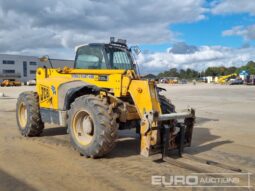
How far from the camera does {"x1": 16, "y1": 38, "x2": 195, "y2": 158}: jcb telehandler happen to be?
673 centimetres

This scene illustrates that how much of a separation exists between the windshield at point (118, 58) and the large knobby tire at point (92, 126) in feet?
4.51

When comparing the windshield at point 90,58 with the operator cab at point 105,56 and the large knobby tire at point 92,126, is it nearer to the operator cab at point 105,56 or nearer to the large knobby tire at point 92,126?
the operator cab at point 105,56

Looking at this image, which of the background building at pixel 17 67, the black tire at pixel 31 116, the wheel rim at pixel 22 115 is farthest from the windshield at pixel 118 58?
→ the background building at pixel 17 67

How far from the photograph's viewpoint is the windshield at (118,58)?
810cm

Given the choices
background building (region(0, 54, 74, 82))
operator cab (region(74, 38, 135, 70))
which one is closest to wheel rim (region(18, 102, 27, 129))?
operator cab (region(74, 38, 135, 70))

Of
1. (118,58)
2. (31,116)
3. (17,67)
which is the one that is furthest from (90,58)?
(17,67)

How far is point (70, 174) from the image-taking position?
235 inches

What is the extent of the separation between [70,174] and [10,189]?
3.60 ft

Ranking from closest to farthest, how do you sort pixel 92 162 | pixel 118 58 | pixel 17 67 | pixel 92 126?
pixel 92 162
pixel 92 126
pixel 118 58
pixel 17 67

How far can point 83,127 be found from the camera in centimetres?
734

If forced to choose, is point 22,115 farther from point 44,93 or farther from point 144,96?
point 144,96

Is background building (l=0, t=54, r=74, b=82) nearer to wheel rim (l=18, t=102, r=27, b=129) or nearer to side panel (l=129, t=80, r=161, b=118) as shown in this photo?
wheel rim (l=18, t=102, r=27, b=129)

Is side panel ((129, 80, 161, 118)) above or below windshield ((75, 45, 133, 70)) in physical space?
below

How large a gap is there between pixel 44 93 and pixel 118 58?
2.25m
